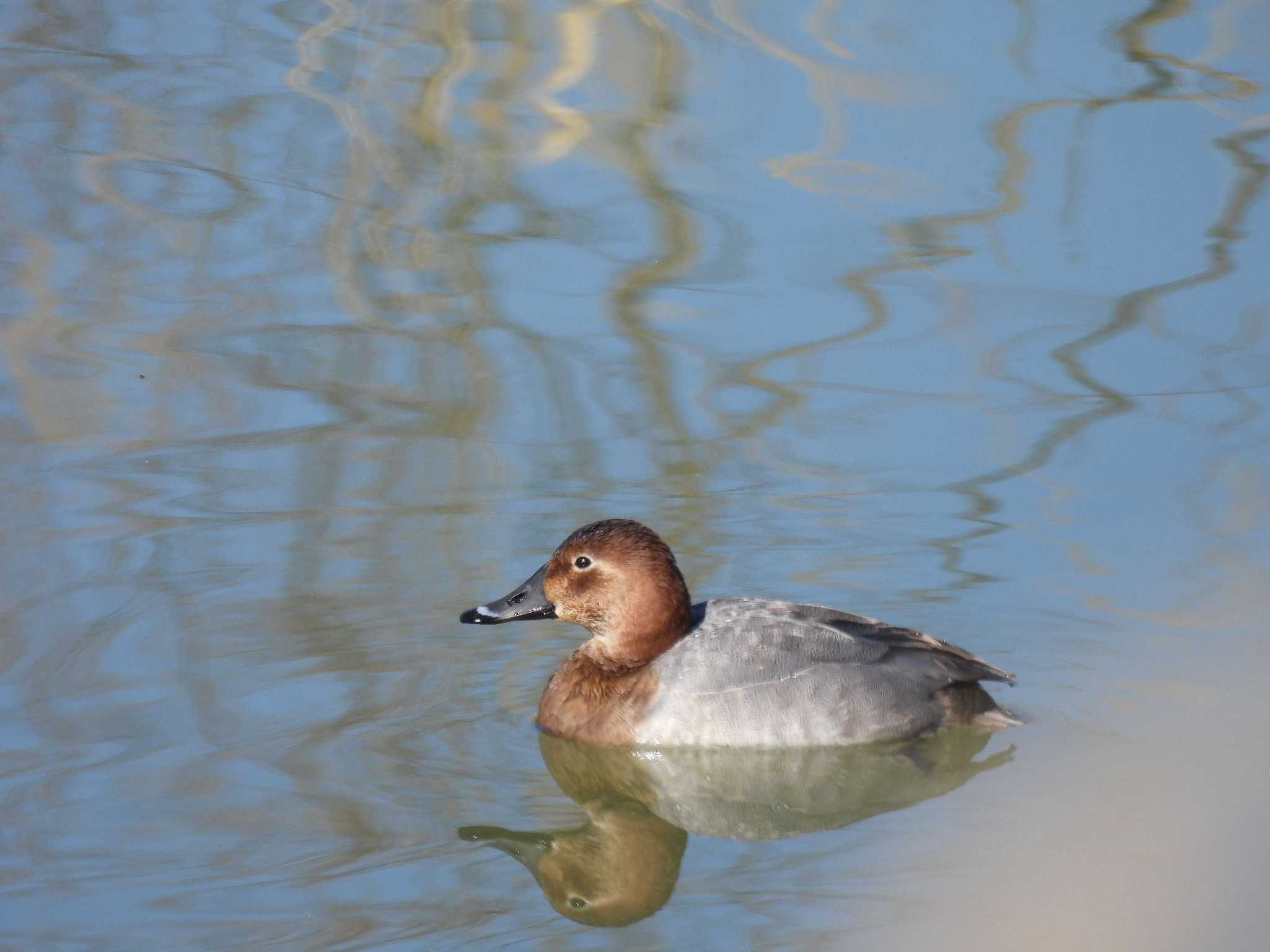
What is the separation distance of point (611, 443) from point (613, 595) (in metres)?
2.09

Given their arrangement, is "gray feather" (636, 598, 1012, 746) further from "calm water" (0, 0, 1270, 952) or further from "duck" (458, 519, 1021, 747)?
"calm water" (0, 0, 1270, 952)

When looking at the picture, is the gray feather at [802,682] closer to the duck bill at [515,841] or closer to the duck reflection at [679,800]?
the duck reflection at [679,800]

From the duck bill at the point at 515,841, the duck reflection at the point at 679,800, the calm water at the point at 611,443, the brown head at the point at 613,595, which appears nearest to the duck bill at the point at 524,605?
the brown head at the point at 613,595

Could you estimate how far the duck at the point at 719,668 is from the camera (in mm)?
6230

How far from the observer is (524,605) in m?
6.48

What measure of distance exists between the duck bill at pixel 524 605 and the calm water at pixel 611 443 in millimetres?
337

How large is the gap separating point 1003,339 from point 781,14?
200 inches

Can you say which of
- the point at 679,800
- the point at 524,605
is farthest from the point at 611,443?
the point at 679,800

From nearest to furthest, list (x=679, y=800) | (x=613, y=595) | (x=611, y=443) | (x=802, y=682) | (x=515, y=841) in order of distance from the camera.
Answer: (x=515, y=841), (x=679, y=800), (x=802, y=682), (x=613, y=595), (x=611, y=443)

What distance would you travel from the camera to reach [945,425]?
8570mm

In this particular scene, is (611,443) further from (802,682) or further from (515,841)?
(515,841)

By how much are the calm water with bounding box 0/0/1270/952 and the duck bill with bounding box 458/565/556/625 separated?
1.11 ft

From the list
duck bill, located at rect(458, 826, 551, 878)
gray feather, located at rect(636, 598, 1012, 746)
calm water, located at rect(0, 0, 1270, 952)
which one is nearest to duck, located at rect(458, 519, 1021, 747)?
gray feather, located at rect(636, 598, 1012, 746)

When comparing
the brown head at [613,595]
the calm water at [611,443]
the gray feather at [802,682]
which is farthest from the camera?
the brown head at [613,595]
